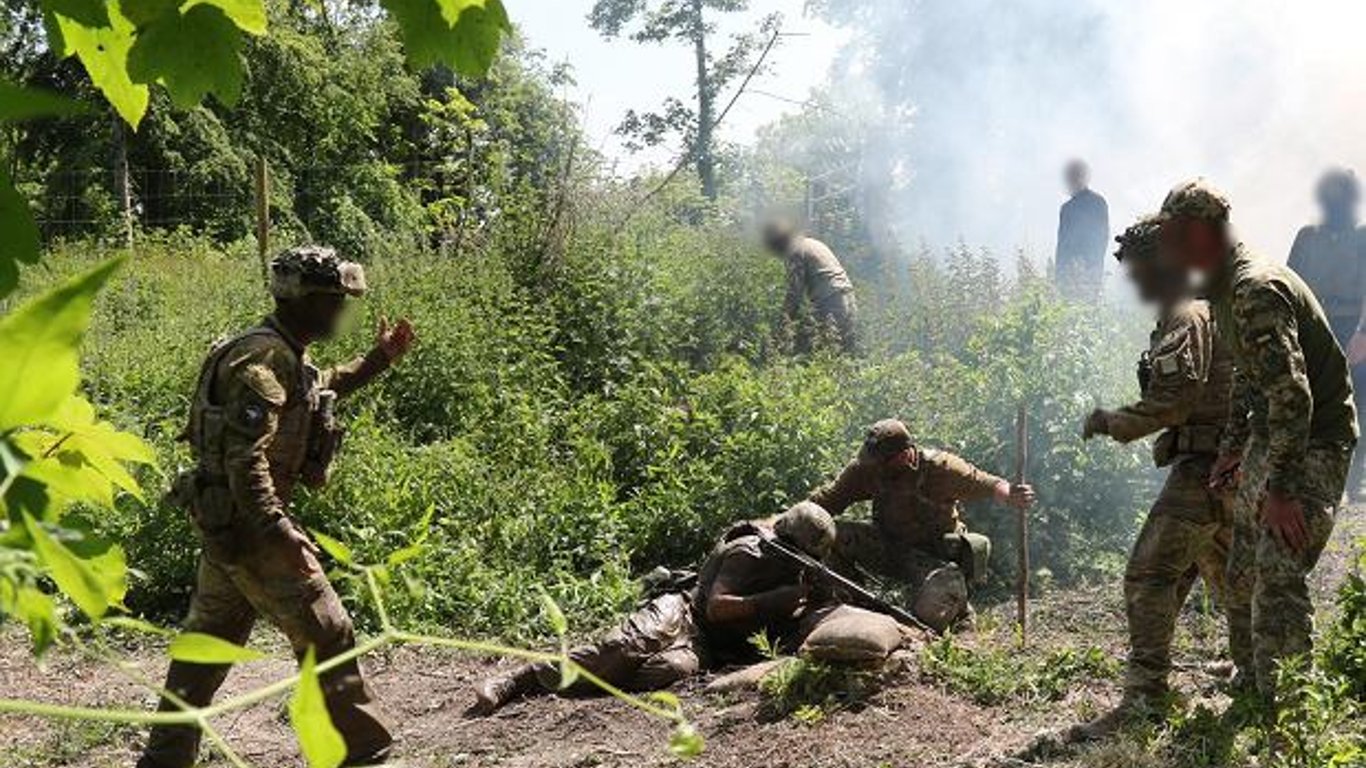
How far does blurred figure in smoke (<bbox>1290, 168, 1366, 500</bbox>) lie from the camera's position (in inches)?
376

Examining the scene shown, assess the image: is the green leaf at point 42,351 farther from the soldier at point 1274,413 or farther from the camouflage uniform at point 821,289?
the camouflage uniform at point 821,289

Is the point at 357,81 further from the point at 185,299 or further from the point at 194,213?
the point at 185,299

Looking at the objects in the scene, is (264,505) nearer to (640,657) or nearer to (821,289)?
(640,657)

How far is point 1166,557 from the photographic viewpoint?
16.8ft

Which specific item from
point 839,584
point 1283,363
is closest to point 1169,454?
point 1283,363

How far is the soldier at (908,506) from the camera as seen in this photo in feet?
22.4

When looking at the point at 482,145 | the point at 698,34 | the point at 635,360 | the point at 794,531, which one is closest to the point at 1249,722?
the point at 794,531

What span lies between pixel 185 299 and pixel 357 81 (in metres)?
10.5

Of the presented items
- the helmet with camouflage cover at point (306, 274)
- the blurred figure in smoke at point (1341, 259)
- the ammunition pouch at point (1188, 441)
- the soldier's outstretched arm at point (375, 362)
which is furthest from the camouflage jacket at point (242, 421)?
the blurred figure in smoke at point (1341, 259)

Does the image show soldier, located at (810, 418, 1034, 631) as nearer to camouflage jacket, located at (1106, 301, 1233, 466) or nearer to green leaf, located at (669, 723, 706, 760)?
camouflage jacket, located at (1106, 301, 1233, 466)

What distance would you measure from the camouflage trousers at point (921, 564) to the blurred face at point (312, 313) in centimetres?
304

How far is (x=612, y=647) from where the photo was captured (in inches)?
239

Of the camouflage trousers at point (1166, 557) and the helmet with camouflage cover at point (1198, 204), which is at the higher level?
the helmet with camouflage cover at point (1198, 204)

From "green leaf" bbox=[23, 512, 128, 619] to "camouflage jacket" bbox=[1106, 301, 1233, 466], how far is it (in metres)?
4.60
